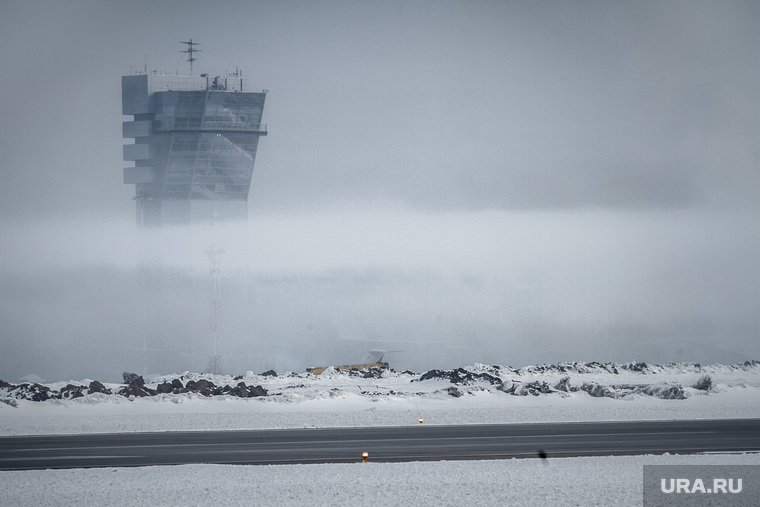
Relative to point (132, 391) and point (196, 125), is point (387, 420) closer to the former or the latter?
point (132, 391)

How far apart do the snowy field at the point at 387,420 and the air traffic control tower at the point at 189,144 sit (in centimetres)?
6459

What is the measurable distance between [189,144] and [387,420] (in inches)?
3973

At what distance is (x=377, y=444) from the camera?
3275 centimetres

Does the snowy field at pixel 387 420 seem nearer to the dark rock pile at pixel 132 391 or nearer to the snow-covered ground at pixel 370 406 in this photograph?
the snow-covered ground at pixel 370 406

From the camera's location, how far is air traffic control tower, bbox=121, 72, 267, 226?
131 meters

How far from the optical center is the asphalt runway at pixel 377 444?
29.2 m

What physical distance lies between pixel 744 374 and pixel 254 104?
3389 inches

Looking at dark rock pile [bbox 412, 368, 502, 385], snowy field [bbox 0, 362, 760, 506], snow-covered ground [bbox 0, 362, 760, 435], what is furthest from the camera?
dark rock pile [bbox 412, 368, 502, 385]

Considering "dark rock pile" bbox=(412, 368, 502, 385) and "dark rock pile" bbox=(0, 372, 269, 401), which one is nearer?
"dark rock pile" bbox=(0, 372, 269, 401)

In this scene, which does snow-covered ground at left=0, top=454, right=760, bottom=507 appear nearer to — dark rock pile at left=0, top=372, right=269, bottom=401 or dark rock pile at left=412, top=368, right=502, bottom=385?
dark rock pile at left=0, top=372, right=269, bottom=401

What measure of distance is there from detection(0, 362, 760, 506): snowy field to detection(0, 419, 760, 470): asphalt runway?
2120mm

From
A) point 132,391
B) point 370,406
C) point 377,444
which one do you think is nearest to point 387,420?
point 370,406

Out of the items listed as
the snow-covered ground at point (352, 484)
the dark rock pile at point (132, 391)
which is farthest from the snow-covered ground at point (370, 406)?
the snow-covered ground at point (352, 484)

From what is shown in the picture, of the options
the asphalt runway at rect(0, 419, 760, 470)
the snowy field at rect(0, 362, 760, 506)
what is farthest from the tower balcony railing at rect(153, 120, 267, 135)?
the asphalt runway at rect(0, 419, 760, 470)
